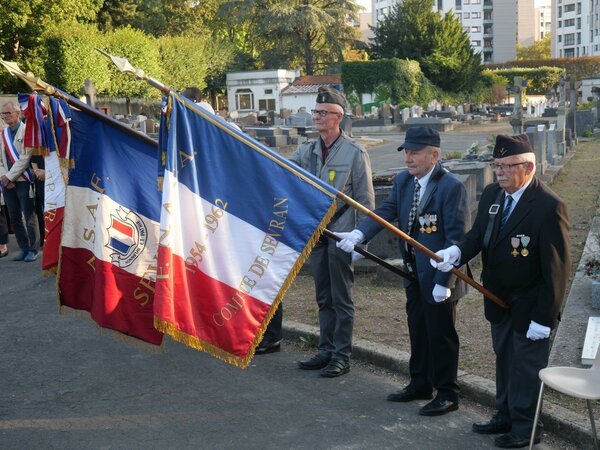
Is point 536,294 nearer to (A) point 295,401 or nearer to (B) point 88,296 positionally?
(A) point 295,401

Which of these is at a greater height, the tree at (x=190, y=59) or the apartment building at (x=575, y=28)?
the apartment building at (x=575, y=28)

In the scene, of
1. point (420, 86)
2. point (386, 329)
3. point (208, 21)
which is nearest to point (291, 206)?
point (386, 329)

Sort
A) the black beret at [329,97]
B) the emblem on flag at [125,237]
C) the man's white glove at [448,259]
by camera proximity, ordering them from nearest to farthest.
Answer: the man's white glove at [448,259], the emblem on flag at [125,237], the black beret at [329,97]

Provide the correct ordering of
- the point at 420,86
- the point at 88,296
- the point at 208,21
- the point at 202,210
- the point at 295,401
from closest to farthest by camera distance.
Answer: the point at 202,210, the point at 295,401, the point at 88,296, the point at 420,86, the point at 208,21

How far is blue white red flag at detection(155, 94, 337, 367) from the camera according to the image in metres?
4.89

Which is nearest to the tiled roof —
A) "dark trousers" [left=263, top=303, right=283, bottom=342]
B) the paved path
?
"dark trousers" [left=263, top=303, right=283, bottom=342]

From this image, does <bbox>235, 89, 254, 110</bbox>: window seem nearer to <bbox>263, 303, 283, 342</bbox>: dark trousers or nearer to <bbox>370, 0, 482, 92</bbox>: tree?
<bbox>370, 0, 482, 92</bbox>: tree

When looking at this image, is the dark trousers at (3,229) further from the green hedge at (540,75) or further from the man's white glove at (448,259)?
the green hedge at (540,75)

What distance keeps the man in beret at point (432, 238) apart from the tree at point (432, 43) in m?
58.1

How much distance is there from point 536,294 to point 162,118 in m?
2.56

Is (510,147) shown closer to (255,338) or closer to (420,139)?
(420,139)

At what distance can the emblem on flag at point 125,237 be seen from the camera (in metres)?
5.60

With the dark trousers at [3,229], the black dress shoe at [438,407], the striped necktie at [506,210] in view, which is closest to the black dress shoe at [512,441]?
the black dress shoe at [438,407]

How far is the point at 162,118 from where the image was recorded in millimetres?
5004
